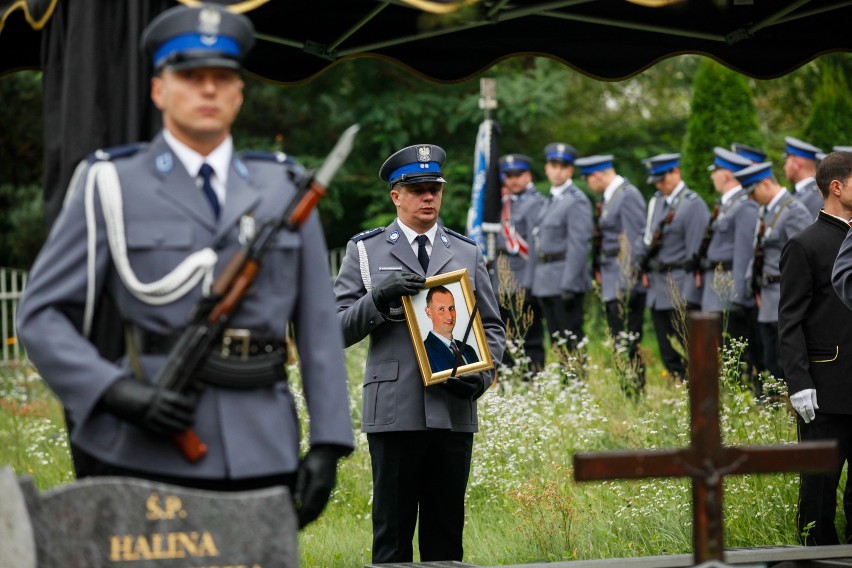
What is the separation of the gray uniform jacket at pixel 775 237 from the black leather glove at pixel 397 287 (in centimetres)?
559

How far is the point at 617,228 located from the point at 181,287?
1033cm

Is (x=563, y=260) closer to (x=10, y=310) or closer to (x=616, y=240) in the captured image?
(x=616, y=240)

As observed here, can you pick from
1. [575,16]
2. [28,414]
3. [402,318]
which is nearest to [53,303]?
[402,318]

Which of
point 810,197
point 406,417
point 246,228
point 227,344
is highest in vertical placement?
point 810,197

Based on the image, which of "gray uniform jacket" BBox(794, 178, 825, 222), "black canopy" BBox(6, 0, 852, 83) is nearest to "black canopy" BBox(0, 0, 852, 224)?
"black canopy" BBox(6, 0, 852, 83)

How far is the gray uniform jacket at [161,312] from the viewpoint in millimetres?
3498

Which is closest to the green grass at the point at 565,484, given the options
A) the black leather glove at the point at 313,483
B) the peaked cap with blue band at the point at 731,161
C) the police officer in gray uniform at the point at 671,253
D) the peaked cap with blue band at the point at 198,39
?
the police officer in gray uniform at the point at 671,253

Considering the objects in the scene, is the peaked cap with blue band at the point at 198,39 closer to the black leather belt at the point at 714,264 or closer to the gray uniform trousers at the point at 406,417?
the gray uniform trousers at the point at 406,417

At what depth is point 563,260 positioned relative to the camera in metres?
13.5

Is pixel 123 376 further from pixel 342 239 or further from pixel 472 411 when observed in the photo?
pixel 342 239

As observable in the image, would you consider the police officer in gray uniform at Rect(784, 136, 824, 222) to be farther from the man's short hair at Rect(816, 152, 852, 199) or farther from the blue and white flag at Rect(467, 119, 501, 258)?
the man's short hair at Rect(816, 152, 852, 199)

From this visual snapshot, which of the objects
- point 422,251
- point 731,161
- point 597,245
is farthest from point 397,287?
point 597,245

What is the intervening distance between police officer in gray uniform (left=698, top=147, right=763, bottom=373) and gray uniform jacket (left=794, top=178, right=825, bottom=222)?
1.44 ft

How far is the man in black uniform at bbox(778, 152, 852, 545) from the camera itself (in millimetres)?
6363
